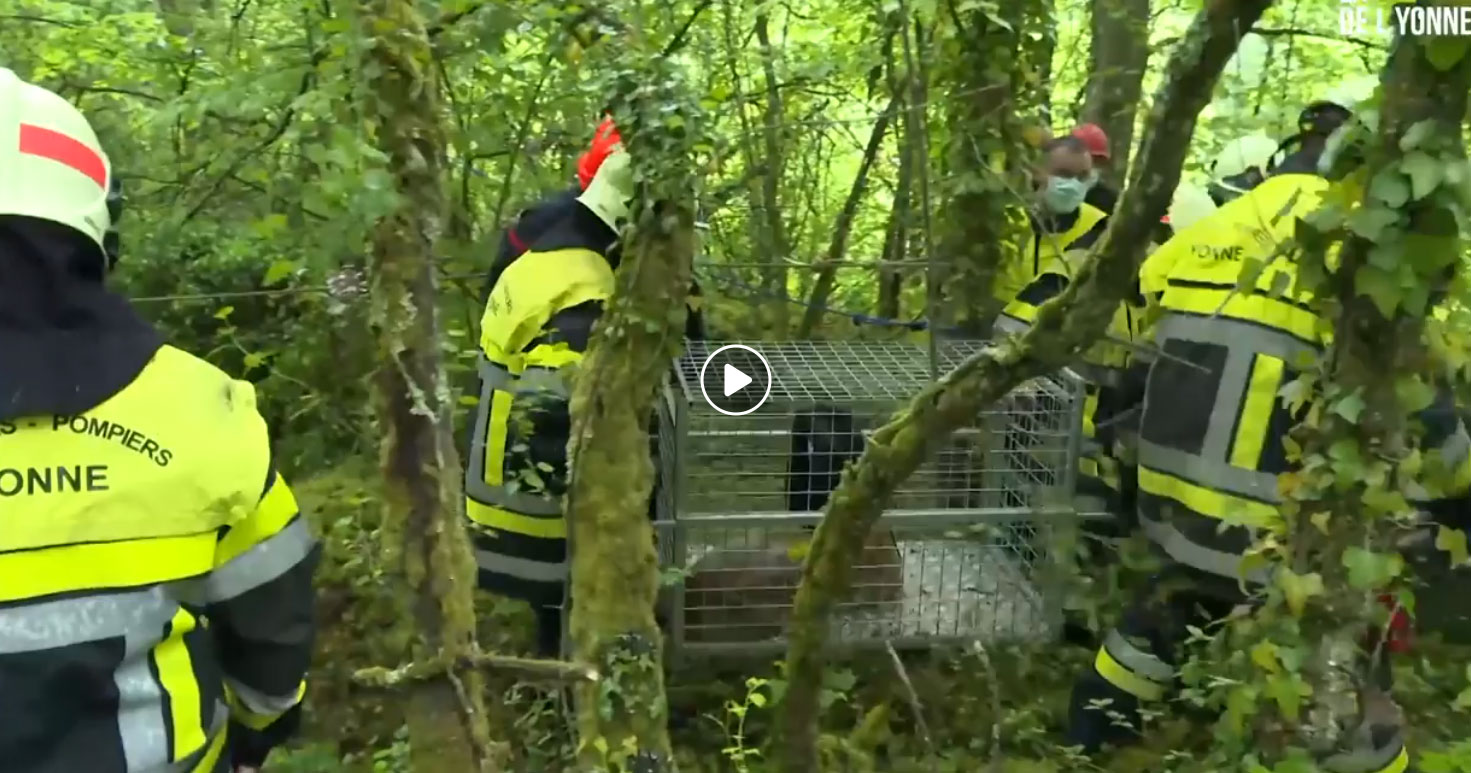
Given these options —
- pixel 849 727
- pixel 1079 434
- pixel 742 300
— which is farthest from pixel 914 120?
pixel 742 300

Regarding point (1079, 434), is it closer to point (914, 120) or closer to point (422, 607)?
point (914, 120)

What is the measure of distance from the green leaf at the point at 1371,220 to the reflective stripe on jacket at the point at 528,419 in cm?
180

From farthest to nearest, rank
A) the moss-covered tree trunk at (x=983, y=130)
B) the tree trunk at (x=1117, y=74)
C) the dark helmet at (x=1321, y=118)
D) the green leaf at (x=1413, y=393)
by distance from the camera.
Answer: the tree trunk at (x=1117, y=74) < the moss-covered tree trunk at (x=983, y=130) < the dark helmet at (x=1321, y=118) < the green leaf at (x=1413, y=393)

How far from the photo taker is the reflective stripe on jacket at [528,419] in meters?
3.05

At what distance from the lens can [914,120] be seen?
228 cm

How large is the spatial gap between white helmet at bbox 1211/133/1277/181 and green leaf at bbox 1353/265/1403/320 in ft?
6.88

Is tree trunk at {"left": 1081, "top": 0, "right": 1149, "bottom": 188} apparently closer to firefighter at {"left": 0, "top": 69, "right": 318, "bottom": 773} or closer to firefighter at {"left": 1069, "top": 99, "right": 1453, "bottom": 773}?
firefighter at {"left": 1069, "top": 99, "right": 1453, "bottom": 773}

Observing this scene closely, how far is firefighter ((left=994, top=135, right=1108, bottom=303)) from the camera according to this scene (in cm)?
387

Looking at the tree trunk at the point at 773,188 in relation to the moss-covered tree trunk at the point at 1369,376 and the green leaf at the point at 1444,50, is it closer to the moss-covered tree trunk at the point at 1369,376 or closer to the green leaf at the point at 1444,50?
the moss-covered tree trunk at the point at 1369,376

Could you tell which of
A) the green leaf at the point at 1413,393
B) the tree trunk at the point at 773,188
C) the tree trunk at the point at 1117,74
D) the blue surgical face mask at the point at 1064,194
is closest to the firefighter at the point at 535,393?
the tree trunk at the point at 773,188

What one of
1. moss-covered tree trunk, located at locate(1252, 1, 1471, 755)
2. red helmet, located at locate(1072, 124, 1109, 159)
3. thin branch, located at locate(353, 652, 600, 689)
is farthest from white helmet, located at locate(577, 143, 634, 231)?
red helmet, located at locate(1072, 124, 1109, 159)

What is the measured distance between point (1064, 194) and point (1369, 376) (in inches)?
86.9
